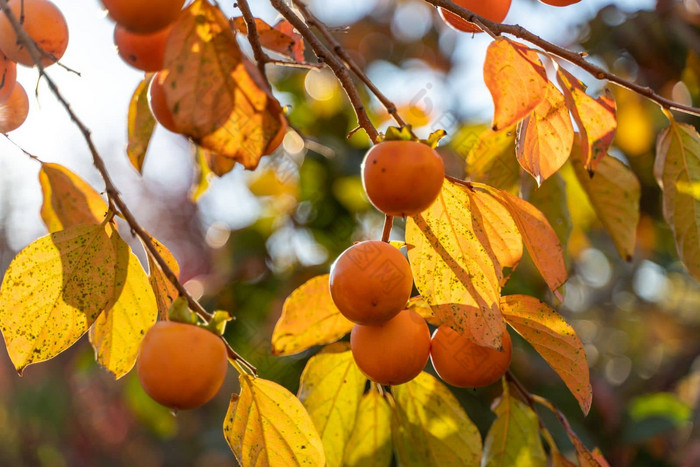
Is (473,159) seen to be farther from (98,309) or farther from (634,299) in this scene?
(634,299)

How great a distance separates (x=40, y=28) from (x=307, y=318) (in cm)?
46

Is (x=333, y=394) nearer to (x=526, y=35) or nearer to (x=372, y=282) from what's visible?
(x=372, y=282)

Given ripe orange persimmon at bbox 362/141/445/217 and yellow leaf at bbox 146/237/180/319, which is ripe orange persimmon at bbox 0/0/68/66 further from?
ripe orange persimmon at bbox 362/141/445/217

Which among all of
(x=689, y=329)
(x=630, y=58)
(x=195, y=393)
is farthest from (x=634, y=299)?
(x=195, y=393)

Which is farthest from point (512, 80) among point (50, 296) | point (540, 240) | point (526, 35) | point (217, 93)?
point (50, 296)

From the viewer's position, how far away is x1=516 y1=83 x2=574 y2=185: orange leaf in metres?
0.70

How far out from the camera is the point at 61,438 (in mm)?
3125

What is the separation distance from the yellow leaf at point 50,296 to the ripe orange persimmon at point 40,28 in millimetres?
211

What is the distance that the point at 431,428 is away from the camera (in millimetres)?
844

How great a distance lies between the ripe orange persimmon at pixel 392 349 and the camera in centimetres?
67

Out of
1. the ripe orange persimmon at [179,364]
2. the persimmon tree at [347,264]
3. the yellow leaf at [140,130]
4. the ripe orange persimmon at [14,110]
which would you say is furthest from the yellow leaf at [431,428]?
the ripe orange persimmon at [14,110]

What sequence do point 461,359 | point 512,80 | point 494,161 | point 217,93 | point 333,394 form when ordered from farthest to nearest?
point 494,161 → point 333,394 → point 461,359 → point 512,80 → point 217,93

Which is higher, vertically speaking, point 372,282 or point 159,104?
point 159,104

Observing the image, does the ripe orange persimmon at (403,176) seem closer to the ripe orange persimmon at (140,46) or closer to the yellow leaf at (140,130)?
the ripe orange persimmon at (140,46)
